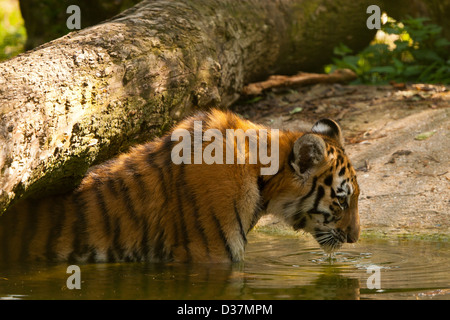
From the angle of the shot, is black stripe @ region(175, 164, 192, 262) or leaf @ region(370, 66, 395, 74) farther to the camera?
leaf @ region(370, 66, 395, 74)

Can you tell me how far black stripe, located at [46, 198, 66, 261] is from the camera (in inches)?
177

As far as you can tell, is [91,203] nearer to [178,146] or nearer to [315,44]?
[178,146]

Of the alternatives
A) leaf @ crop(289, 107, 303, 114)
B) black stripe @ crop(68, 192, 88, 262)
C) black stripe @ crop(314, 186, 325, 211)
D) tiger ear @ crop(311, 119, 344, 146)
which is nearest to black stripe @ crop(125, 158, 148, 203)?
black stripe @ crop(68, 192, 88, 262)

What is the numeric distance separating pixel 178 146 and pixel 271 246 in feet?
3.81

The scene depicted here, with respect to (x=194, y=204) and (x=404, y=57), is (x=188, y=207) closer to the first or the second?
(x=194, y=204)

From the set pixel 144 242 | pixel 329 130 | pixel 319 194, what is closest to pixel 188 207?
pixel 144 242

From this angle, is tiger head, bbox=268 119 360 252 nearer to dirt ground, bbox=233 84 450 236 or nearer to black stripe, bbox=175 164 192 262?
black stripe, bbox=175 164 192 262

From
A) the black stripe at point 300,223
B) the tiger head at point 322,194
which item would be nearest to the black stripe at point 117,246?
the tiger head at point 322,194

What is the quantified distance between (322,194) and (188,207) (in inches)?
35.6

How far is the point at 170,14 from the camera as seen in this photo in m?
6.19

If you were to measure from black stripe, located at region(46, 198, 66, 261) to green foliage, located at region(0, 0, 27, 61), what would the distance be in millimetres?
6646

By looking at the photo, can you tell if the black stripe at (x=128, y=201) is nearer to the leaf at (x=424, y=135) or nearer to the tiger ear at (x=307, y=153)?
the tiger ear at (x=307, y=153)

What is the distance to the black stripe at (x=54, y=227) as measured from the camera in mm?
4492
